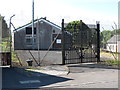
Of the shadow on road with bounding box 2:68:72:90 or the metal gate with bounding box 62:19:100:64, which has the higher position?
the metal gate with bounding box 62:19:100:64

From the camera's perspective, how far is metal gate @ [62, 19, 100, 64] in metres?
14.9

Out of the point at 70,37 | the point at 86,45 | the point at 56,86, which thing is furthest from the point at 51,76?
the point at 86,45

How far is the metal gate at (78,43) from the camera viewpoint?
14889 mm

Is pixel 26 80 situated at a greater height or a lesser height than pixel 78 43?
lesser

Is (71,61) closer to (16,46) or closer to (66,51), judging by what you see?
(66,51)

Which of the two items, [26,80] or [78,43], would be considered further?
[78,43]

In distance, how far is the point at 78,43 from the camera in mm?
15508

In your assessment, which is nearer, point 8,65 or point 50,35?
point 8,65

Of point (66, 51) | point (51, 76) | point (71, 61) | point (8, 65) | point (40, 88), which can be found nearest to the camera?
point (40, 88)

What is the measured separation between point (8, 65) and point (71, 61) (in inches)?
207

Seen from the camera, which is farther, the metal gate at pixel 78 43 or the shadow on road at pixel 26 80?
the metal gate at pixel 78 43

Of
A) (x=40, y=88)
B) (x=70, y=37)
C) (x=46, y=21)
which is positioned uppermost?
(x=46, y=21)

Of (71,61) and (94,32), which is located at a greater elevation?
(94,32)

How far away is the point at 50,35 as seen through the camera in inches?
1487
